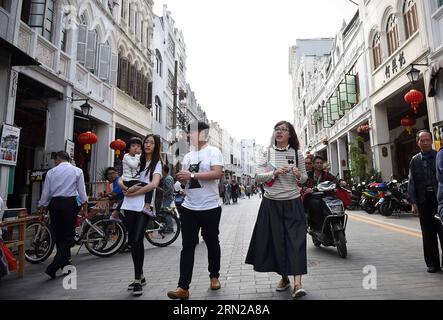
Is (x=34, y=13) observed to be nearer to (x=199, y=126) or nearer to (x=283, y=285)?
(x=199, y=126)

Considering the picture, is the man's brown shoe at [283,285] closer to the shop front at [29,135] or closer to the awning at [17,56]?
the awning at [17,56]

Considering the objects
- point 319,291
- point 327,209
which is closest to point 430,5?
point 327,209

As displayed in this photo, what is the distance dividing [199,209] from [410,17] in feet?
43.2

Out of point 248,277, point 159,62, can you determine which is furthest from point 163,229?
→ point 159,62

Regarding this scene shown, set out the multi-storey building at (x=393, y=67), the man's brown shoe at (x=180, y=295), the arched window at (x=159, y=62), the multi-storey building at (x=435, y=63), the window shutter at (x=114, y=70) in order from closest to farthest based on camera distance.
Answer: the man's brown shoe at (x=180, y=295), the multi-storey building at (x=435, y=63), the multi-storey building at (x=393, y=67), the window shutter at (x=114, y=70), the arched window at (x=159, y=62)

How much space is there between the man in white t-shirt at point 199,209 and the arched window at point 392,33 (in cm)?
1327

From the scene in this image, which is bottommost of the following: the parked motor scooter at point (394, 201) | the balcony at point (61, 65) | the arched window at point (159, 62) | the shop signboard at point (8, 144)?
the parked motor scooter at point (394, 201)

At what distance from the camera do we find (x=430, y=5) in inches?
407

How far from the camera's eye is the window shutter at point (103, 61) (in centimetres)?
1278

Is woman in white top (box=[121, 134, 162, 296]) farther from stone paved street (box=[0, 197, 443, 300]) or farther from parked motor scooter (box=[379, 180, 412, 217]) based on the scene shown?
parked motor scooter (box=[379, 180, 412, 217])

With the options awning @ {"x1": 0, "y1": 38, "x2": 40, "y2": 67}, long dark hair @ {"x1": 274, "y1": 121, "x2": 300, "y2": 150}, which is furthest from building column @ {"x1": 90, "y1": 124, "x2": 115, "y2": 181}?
long dark hair @ {"x1": 274, "y1": 121, "x2": 300, "y2": 150}

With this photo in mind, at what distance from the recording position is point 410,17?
12.1 metres

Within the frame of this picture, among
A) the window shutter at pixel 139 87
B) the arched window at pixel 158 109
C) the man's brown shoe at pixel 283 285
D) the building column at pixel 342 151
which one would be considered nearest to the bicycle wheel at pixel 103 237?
the man's brown shoe at pixel 283 285
